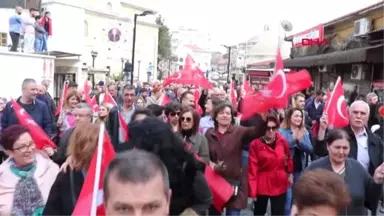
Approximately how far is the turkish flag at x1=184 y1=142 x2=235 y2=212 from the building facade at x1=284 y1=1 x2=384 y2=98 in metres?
11.7

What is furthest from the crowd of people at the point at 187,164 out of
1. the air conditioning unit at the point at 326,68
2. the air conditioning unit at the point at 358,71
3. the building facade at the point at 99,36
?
the building facade at the point at 99,36

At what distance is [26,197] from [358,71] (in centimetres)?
1920

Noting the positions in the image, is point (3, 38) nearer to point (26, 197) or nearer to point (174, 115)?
point (174, 115)

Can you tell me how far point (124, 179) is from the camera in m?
2.22

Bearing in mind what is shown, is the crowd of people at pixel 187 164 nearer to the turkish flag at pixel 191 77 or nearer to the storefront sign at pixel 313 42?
the turkish flag at pixel 191 77

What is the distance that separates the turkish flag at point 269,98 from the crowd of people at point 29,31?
14.4 m

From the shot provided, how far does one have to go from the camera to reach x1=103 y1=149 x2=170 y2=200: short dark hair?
2.22 meters

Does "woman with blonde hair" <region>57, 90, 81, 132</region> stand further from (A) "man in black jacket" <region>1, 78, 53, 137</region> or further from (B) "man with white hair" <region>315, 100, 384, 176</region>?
(B) "man with white hair" <region>315, 100, 384, 176</region>

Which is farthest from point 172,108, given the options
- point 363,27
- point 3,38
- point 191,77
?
point 3,38

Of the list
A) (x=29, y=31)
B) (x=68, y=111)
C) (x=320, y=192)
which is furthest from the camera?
(x=29, y=31)

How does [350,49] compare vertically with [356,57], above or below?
above

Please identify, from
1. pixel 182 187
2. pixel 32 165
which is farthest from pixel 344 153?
pixel 32 165

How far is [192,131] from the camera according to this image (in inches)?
229

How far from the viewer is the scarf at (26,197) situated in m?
4.16
